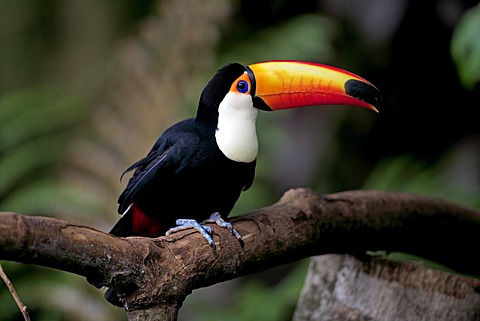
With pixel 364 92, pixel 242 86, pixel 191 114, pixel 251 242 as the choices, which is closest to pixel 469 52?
pixel 364 92

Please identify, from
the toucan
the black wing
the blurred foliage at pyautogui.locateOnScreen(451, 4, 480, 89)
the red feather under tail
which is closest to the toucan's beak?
the toucan

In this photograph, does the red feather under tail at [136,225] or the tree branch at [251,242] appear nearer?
the tree branch at [251,242]

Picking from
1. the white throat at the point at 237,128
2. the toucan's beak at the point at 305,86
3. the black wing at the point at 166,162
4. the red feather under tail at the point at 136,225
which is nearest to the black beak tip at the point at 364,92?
the toucan's beak at the point at 305,86

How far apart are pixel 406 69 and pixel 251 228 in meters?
2.17

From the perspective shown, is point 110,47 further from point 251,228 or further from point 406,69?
point 251,228

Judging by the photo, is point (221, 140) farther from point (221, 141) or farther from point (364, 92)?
point (364, 92)

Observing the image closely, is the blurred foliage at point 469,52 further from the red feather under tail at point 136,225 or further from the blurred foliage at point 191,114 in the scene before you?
the red feather under tail at point 136,225

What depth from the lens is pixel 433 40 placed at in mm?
3381

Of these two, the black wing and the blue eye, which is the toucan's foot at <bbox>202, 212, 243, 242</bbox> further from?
the blue eye

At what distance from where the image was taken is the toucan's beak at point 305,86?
1.61 m

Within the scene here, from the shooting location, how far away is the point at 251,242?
1.48 meters

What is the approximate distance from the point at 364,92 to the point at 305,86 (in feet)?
0.44

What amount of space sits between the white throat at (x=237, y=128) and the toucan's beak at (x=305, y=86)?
0.11 ft

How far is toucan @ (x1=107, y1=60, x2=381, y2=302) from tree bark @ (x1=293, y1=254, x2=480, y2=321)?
33cm
